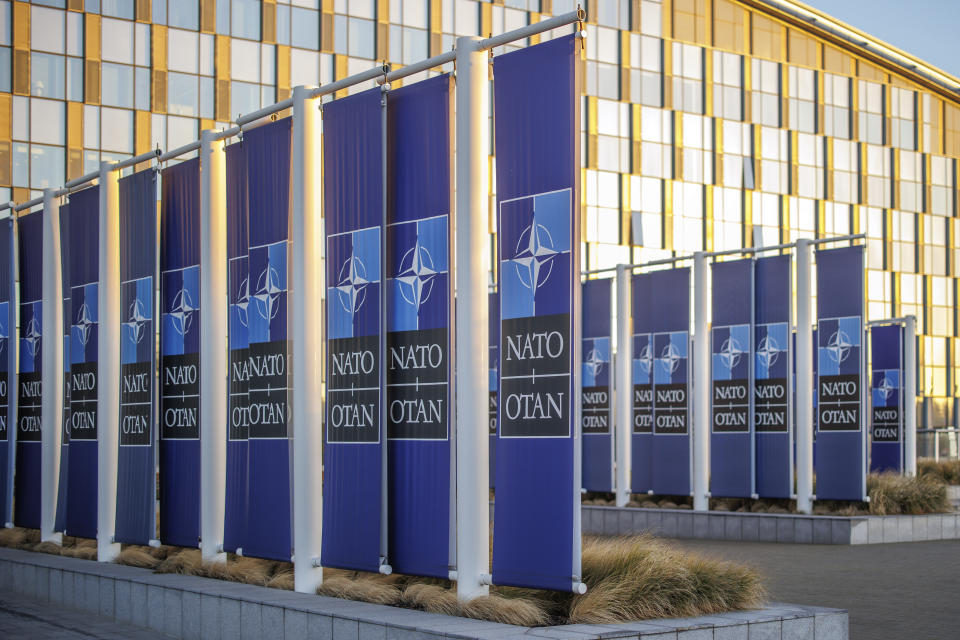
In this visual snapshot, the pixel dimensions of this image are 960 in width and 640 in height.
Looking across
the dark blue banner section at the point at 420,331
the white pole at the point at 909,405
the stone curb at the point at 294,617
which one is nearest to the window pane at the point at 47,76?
the white pole at the point at 909,405

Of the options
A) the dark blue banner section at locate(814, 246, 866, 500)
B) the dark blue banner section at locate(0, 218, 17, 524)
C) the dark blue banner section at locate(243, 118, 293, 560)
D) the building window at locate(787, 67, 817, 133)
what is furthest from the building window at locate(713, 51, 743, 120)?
the dark blue banner section at locate(243, 118, 293, 560)

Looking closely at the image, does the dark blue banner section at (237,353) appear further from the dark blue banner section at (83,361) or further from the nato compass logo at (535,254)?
the nato compass logo at (535,254)

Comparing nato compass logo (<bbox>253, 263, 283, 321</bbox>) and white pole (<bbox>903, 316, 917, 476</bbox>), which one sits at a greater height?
nato compass logo (<bbox>253, 263, 283, 321</bbox>)

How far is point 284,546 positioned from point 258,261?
3104mm

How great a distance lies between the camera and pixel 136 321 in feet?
52.7

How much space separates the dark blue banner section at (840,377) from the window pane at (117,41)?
27.6 metres

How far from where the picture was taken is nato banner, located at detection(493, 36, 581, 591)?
10172 millimetres

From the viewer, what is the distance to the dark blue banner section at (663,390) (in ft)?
81.9

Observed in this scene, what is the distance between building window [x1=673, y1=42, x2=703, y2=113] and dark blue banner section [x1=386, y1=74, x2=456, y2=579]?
44651mm

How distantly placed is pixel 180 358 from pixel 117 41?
2995cm

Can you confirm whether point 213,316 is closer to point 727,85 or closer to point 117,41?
point 117,41

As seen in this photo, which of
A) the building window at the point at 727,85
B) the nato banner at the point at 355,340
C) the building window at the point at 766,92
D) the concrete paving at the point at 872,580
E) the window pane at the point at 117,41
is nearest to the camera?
the nato banner at the point at 355,340

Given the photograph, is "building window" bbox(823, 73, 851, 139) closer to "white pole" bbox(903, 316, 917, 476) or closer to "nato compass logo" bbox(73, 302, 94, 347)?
"white pole" bbox(903, 316, 917, 476)


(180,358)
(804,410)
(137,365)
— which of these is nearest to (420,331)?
(180,358)
